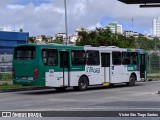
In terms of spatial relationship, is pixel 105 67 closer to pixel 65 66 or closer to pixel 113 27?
pixel 65 66

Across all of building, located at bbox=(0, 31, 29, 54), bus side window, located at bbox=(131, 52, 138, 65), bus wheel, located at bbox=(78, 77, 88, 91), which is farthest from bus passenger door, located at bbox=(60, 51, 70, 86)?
building, located at bbox=(0, 31, 29, 54)

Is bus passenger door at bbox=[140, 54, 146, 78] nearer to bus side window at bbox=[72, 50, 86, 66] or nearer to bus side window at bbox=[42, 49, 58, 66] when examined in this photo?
bus side window at bbox=[72, 50, 86, 66]

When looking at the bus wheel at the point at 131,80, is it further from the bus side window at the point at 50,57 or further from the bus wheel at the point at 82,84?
the bus side window at the point at 50,57

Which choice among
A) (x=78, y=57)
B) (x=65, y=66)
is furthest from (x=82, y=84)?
(x=65, y=66)

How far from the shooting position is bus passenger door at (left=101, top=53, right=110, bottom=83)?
29.1 metres

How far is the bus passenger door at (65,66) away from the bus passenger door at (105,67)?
3.71 metres

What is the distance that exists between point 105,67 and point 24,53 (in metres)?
6.34

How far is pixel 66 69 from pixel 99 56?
3.73 meters

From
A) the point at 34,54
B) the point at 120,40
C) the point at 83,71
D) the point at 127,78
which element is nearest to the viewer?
the point at 34,54

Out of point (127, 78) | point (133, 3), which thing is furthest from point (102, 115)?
point (127, 78)

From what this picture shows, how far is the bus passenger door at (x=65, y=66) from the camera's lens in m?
25.7

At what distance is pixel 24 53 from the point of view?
992 inches

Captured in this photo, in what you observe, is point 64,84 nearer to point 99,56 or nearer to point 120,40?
point 99,56

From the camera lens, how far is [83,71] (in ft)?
89.2
